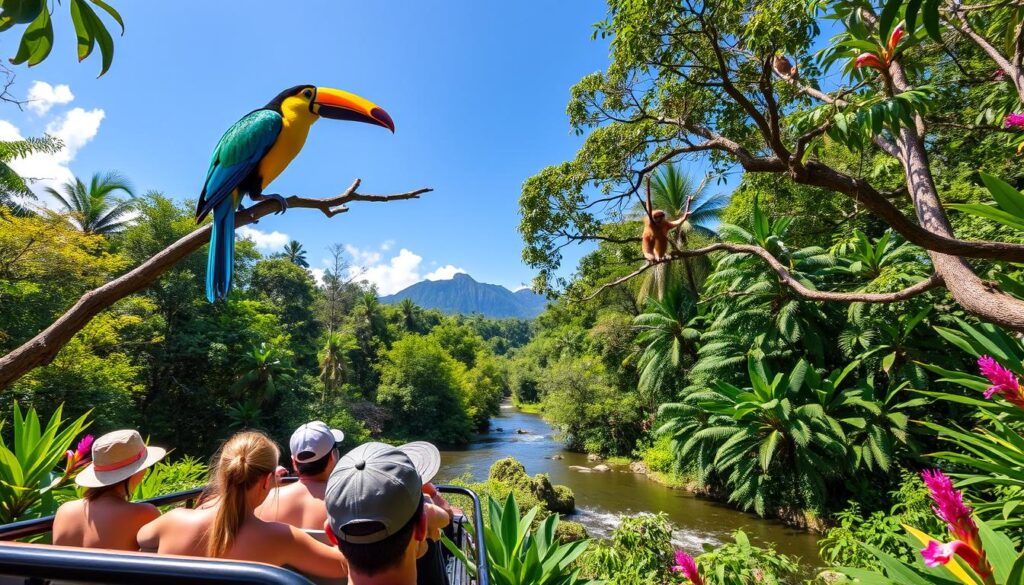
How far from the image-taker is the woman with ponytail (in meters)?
1.47

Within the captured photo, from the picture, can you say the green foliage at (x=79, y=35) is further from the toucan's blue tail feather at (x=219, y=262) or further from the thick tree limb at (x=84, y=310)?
the toucan's blue tail feather at (x=219, y=262)

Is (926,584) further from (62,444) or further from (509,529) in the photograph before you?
(62,444)

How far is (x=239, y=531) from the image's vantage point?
150 cm

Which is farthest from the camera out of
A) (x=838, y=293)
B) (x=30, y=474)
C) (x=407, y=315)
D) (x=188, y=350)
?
(x=407, y=315)

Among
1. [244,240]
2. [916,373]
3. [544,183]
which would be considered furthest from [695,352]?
[244,240]

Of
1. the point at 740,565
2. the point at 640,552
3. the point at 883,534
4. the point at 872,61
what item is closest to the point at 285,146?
the point at 872,61

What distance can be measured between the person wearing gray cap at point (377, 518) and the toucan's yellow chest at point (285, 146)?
240 cm

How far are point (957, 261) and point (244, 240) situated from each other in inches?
979

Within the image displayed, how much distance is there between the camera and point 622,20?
416cm

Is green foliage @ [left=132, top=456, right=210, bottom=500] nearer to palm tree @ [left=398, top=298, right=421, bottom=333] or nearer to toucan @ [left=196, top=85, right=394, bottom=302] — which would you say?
toucan @ [left=196, top=85, right=394, bottom=302]

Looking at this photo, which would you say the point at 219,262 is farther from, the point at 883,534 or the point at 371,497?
the point at 883,534

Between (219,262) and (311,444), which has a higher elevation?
(219,262)

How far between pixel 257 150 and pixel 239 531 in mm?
2223

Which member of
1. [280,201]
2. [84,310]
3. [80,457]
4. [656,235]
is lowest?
[80,457]
